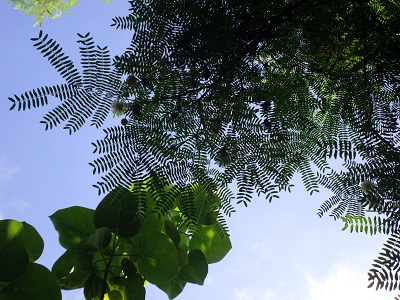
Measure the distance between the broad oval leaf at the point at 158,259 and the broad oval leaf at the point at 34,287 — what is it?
0.82ft

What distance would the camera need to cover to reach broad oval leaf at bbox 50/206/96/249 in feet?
4.34

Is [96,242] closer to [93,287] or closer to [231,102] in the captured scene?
[93,287]

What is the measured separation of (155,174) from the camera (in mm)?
1070

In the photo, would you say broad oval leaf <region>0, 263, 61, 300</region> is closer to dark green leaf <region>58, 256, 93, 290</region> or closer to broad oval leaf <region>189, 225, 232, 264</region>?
dark green leaf <region>58, 256, 93, 290</region>

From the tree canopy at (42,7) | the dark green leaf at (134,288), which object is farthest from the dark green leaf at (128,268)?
the tree canopy at (42,7)

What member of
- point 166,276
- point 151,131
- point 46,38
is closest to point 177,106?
point 151,131

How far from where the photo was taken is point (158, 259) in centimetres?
122

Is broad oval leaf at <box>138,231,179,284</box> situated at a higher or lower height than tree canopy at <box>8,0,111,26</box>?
lower

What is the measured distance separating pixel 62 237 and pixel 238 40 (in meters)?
0.82

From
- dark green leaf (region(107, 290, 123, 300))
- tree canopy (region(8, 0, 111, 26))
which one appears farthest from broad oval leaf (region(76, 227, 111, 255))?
tree canopy (region(8, 0, 111, 26))

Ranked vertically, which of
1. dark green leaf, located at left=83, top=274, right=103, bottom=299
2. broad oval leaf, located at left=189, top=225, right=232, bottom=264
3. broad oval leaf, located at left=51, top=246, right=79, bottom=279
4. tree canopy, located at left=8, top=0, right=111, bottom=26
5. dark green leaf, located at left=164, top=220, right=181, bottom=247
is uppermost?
tree canopy, located at left=8, top=0, right=111, bottom=26

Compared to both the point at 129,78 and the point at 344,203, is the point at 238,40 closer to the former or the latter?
the point at 129,78

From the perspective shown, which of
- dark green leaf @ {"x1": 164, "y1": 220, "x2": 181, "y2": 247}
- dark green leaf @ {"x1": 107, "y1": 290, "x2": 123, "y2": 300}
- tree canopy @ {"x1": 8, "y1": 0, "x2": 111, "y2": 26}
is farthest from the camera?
tree canopy @ {"x1": 8, "y1": 0, "x2": 111, "y2": 26}

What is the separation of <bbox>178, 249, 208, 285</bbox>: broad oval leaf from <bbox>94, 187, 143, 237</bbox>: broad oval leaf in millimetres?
229
